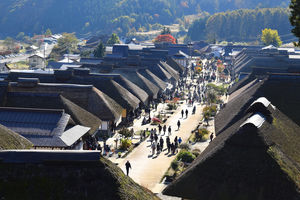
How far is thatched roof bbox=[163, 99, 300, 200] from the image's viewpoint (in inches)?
724

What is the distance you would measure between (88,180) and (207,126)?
34.3 metres

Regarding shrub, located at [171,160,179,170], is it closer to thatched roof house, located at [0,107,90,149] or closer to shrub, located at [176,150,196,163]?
shrub, located at [176,150,196,163]

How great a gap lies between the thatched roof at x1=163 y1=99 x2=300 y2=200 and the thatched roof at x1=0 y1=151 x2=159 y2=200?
5340 millimetres

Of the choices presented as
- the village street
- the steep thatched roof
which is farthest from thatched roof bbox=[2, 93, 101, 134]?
the steep thatched roof

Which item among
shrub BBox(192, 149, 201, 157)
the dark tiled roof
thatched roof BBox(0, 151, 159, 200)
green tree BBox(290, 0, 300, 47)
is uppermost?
green tree BBox(290, 0, 300, 47)

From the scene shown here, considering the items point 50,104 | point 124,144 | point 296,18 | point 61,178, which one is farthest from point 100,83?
point 61,178

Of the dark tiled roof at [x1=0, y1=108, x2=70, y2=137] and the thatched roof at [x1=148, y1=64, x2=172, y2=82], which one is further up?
the dark tiled roof at [x1=0, y1=108, x2=70, y2=137]

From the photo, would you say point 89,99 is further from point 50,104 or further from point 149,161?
point 149,161

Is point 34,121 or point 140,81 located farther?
point 140,81

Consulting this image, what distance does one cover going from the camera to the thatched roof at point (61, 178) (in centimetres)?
1355

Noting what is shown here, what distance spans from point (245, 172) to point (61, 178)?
26.7ft

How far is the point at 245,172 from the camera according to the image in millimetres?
19000

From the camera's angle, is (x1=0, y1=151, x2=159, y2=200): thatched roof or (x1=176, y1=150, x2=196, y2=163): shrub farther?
(x1=176, y1=150, x2=196, y2=163): shrub

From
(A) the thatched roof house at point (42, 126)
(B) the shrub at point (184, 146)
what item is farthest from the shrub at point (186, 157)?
(A) the thatched roof house at point (42, 126)
